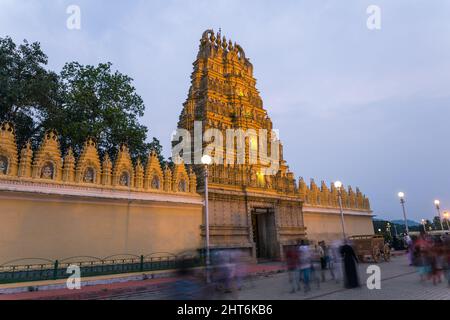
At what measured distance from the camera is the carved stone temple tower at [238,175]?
22.6 meters

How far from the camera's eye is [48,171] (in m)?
15.8

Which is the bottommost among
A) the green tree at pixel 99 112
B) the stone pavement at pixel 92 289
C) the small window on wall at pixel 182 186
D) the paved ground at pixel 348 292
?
the paved ground at pixel 348 292

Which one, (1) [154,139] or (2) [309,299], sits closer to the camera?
(2) [309,299]

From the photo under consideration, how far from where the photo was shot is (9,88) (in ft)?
64.8

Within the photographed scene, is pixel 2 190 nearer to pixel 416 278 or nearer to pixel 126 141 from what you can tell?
pixel 126 141

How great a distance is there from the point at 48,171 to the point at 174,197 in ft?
24.0

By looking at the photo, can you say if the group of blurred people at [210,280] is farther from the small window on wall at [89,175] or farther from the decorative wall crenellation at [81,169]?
the small window on wall at [89,175]

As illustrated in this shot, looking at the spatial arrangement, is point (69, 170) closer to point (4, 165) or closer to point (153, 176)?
point (4, 165)

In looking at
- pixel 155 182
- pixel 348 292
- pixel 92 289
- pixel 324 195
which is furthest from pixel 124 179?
pixel 324 195

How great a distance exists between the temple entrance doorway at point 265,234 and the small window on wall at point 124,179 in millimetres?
10906

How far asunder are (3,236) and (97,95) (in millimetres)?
13374

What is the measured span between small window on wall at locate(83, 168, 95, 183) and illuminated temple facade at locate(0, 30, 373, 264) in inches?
2.0

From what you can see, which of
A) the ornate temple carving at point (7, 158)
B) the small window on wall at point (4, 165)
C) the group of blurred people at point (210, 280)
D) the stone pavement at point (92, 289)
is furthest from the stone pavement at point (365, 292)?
the small window on wall at point (4, 165)
